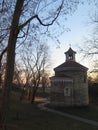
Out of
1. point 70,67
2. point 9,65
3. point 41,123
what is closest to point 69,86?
point 70,67

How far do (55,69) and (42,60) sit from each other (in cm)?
1160

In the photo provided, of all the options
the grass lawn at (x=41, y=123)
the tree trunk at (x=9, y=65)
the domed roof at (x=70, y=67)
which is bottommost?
the grass lawn at (x=41, y=123)

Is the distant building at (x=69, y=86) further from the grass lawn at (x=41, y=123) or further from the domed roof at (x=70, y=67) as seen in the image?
the grass lawn at (x=41, y=123)

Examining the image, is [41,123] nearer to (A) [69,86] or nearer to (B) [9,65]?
(B) [9,65]

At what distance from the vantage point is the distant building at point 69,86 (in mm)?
45750

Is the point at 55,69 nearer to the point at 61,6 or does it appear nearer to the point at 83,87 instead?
the point at 83,87

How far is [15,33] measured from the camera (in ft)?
52.4

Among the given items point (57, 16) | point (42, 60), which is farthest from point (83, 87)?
point (57, 16)

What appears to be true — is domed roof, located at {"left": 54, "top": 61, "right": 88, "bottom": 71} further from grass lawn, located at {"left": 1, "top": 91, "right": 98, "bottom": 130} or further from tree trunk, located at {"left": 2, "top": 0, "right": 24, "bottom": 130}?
tree trunk, located at {"left": 2, "top": 0, "right": 24, "bottom": 130}

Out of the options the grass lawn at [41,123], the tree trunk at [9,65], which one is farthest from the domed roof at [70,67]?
the tree trunk at [9,65]

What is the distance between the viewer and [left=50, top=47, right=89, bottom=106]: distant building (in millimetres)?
45750

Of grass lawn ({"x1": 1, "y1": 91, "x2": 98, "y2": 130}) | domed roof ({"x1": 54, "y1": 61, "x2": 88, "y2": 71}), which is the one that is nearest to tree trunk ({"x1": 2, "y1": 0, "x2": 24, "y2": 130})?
grass lawn ({"x1": 1, "y1": 91, "x2": 98, "y2": 130})

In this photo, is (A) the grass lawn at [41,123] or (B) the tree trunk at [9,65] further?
(A) the grass lawn at [41,123]

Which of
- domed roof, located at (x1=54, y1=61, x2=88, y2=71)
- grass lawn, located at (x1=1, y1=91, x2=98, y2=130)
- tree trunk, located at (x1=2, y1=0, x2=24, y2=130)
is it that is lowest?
grass lawn, located at (x1=1, y1=91, x2=98, y2=130)
